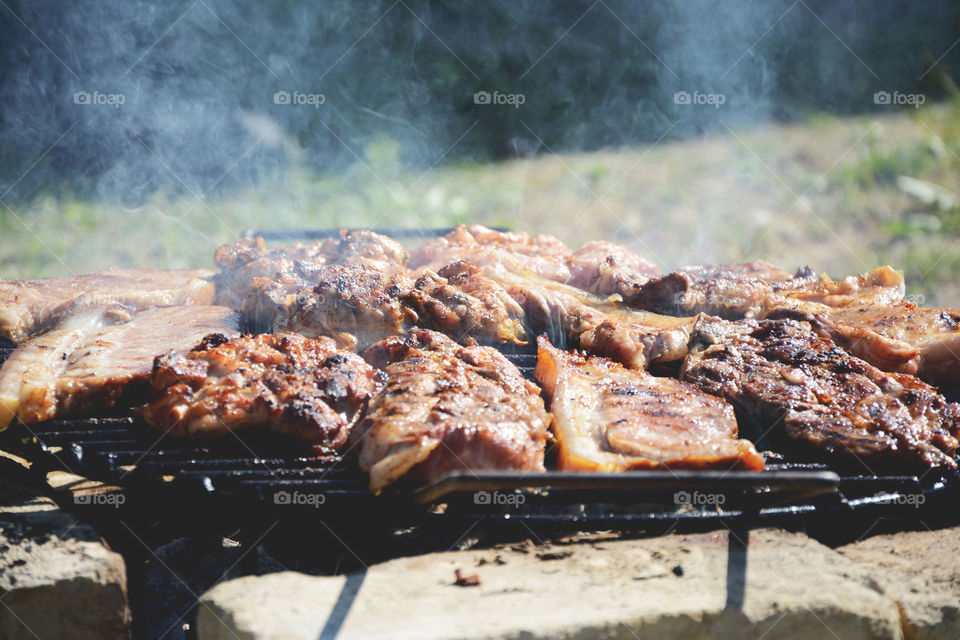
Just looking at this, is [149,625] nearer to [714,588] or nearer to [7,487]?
[7,487]

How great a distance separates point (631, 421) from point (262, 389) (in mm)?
1443

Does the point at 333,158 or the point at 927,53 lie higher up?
the point at 927,53

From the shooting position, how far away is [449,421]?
106 inches

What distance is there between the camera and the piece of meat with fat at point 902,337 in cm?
373

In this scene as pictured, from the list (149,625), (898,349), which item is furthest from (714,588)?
(149,625)

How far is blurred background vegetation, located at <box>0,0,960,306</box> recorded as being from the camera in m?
8.60

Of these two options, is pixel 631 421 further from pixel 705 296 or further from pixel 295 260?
pixel 295 260

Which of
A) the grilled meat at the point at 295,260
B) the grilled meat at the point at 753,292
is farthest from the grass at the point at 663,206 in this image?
the grilled meat at the point at 753,292

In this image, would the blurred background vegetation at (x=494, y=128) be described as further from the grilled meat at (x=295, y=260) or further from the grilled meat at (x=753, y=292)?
the grilled meat at (x=753, y=292)

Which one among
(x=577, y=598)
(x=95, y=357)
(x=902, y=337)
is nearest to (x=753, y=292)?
(x=902, y=337)

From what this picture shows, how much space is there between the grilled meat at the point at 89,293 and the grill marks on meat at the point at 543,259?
1.45 m

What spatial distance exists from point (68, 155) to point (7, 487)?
775 centimetres

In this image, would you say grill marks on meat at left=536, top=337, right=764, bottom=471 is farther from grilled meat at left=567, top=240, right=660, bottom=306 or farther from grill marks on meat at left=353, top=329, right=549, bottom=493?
grilled meat at left=567, top=240, right=660, bottom=306

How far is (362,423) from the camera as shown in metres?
2.86
